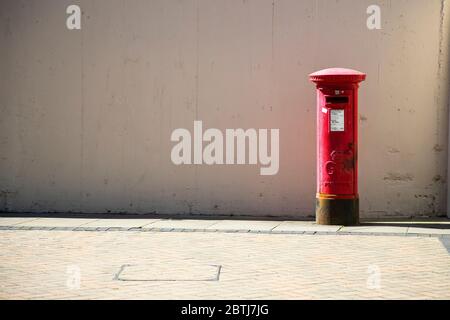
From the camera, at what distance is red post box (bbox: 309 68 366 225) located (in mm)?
11461

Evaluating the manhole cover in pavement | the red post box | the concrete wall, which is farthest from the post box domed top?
the manhole cover in pavement

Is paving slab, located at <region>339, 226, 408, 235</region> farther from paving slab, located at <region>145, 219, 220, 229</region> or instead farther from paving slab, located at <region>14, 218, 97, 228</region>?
paving slab, located at <region>14, 218, 97, 228</region>

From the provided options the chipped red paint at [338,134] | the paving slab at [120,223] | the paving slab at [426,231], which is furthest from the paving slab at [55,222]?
the paving slab at [426,231]

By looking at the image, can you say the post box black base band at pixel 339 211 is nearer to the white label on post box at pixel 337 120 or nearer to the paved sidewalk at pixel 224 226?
the paved sidewalk at pixel 224 226

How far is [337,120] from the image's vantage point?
11484 mm

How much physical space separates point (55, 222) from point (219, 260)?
362 cm

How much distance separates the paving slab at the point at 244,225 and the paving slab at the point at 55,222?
172 cm

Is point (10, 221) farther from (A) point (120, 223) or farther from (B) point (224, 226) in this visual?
(B) point (224, 226)

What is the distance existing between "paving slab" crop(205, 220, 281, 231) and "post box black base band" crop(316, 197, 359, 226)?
64 centimetres

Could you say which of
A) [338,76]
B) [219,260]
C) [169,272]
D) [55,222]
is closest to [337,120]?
[338,76]

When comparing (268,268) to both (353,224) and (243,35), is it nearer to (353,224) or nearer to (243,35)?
(353,224)

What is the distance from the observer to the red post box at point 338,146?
1146cm

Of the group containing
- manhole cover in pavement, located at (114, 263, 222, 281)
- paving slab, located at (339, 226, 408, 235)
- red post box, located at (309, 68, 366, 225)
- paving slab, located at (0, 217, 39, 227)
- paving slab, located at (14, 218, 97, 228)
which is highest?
red post box, located at (309, 68, 366, 225)

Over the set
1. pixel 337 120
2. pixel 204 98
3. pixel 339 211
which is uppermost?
pixel 204 98
